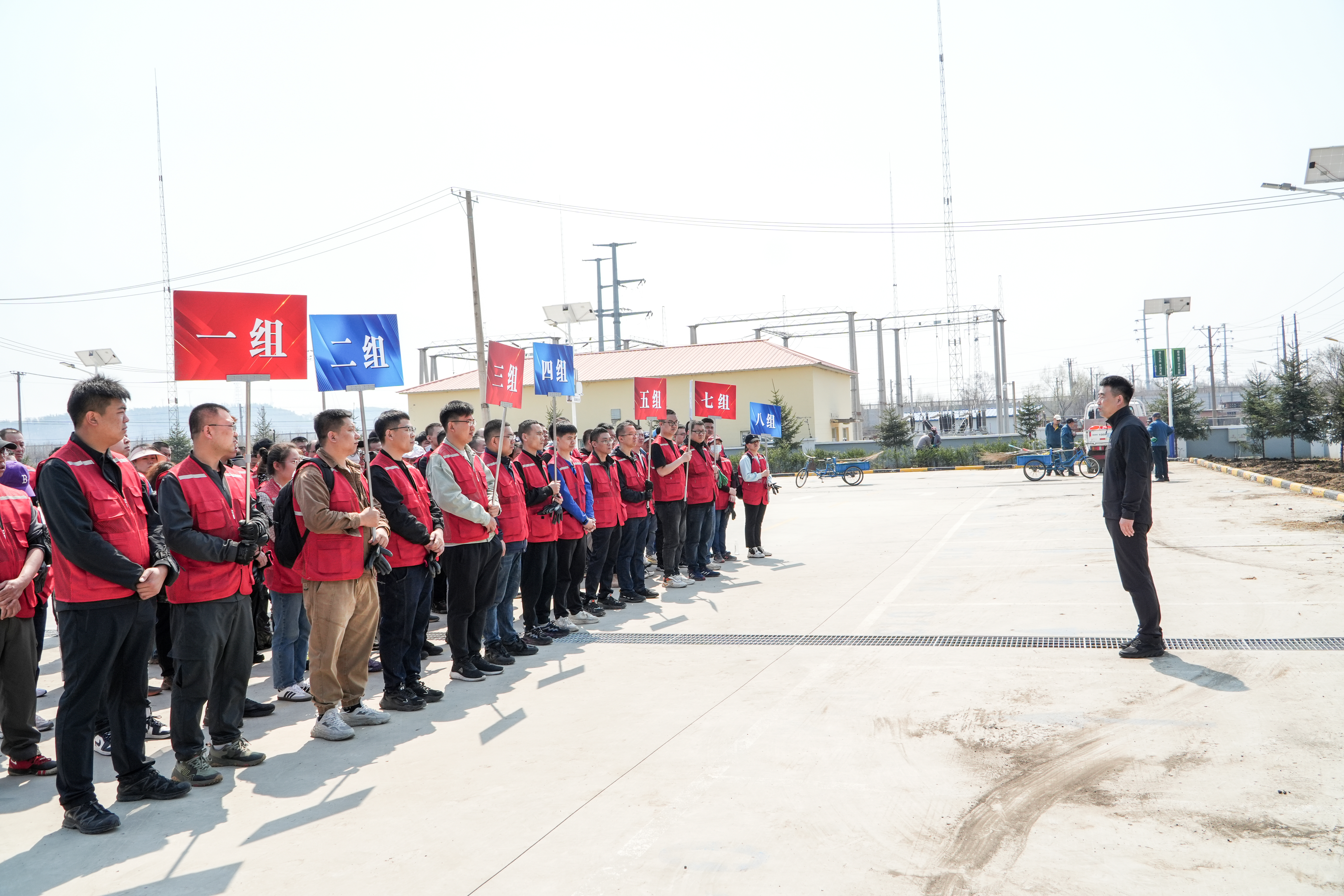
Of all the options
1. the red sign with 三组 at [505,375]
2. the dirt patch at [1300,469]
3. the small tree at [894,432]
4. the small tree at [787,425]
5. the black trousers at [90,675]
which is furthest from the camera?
the small tree at [894,432]

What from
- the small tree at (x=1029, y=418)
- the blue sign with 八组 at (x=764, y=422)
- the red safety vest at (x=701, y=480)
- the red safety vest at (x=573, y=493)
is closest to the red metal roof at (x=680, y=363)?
the small tree at (x=1029, y=418)

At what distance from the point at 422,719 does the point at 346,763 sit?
0.79m

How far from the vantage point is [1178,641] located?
259 inches

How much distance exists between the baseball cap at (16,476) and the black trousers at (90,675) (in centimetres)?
273

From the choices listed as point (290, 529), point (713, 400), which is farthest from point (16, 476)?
point (713, 400)

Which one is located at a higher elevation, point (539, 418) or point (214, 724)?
point (539, 418)

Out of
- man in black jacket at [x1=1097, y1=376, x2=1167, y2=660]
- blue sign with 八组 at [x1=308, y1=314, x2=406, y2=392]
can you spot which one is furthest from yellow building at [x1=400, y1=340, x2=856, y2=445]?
man in black jacket at [x1=1097, y1=376, x2=1167, y2=660]

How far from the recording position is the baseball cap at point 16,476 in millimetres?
6430

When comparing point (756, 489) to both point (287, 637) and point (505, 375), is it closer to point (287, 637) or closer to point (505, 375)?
point (505, 375)

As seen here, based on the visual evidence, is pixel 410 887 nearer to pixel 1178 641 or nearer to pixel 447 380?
pixel 1178 641

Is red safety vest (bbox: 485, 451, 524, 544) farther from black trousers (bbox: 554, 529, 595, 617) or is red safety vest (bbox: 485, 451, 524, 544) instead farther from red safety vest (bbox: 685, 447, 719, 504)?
red safety vest (bbox: 685, 447, 719, 504)

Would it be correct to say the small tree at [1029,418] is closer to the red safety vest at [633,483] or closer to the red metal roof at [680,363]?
the red metal roof at [680,363]

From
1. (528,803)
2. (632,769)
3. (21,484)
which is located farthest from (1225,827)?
(21,484)

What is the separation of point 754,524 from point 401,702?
293 inches
